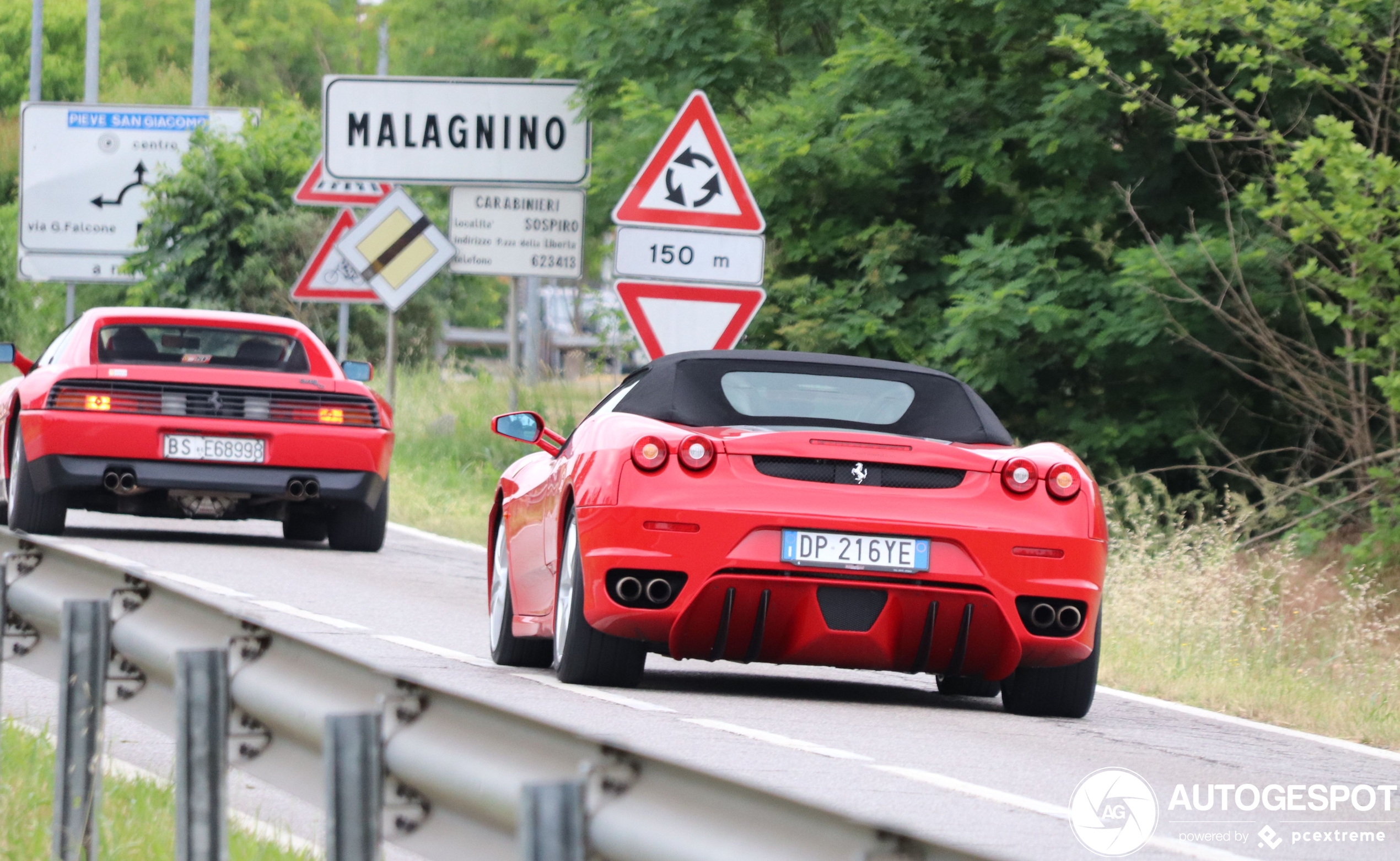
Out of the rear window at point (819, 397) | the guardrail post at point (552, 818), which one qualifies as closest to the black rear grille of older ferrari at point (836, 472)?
the rear window at point (819, 397)

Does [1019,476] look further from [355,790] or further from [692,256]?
[692,256]

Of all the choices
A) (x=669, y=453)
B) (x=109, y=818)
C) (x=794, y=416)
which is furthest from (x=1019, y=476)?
(x=109, y=818)

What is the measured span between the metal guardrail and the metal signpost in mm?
7883

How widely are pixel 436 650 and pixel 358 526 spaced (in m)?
5.40

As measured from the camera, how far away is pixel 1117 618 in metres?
12.8

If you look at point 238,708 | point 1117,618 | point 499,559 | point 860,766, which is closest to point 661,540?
point 860,766

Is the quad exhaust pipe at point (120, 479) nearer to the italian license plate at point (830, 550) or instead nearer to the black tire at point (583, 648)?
the black tire at point (583, 648)

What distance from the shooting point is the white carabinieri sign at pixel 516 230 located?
23.3 metres

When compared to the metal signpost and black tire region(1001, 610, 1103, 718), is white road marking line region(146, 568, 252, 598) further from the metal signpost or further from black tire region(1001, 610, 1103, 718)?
black tire region(1001, 610, 1103, 718)

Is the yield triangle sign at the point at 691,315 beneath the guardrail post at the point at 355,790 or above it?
above

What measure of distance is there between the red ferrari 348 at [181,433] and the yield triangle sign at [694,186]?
2396 millimetres

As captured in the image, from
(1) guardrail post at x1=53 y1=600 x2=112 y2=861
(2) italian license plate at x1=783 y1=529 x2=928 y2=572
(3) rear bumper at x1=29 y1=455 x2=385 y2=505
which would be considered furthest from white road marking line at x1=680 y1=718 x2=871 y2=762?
A: (3) rear bumper at x1=29 y1=455 x2=385 y2=505

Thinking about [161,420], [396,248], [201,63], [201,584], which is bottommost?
[201,584]

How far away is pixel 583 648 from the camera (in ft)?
27.9
